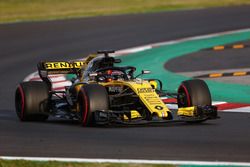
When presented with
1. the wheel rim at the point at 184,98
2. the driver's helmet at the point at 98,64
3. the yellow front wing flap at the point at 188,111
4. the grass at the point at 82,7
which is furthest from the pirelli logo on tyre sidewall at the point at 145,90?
the grass at the point at 82,7

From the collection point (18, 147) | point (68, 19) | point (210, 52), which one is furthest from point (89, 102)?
point (68, 19)

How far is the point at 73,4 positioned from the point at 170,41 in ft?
42.0

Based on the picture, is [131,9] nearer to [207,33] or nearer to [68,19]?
[68,19]

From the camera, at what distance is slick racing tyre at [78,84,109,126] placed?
498 inches

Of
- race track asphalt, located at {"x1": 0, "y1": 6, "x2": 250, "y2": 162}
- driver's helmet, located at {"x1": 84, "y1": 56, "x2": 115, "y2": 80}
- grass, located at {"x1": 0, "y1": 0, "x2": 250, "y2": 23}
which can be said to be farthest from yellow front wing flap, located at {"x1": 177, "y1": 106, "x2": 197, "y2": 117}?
grass, located at {"x1": 0, "y1": 0, "x2": 250, "y2": 23}

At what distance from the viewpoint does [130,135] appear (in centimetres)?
1183

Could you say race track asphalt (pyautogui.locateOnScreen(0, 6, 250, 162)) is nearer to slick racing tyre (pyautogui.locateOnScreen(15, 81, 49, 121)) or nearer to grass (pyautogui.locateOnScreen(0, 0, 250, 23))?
slick racing tyre (pyautogui.locateOnScreen(15, 81, 49, 121))

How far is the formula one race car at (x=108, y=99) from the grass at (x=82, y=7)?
18.7 m

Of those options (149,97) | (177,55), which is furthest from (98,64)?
(177,55)

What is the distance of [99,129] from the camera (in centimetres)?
1257

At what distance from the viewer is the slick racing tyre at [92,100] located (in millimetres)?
12641

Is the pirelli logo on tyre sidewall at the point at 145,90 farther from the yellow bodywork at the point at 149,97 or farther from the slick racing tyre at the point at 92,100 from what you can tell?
the slick racing tyre at the point at 92,100

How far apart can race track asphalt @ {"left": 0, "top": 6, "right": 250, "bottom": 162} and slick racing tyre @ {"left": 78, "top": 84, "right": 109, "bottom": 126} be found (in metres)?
0.21

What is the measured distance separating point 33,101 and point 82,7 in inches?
921
